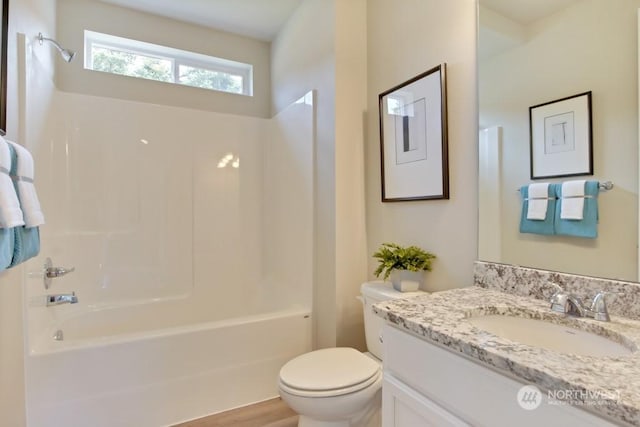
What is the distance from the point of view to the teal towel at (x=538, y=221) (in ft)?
3.66

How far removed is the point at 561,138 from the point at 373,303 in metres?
1.05

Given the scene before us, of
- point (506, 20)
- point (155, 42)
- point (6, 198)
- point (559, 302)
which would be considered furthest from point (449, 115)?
point (155, 42)

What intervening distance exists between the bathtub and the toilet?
51cm

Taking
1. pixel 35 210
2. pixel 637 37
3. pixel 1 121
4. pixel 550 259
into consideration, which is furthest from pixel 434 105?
pixel 1 121

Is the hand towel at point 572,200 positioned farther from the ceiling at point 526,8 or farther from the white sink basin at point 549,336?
the ceiling at point 526,8

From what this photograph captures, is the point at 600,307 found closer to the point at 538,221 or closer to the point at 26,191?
the point at 538,221

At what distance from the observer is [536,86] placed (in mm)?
1170

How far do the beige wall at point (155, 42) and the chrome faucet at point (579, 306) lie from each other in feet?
8.80

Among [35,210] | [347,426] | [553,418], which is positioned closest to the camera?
[553,418]

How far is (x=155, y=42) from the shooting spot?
264 cm

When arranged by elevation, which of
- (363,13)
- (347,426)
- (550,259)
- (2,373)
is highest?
(363,13)

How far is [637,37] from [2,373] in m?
2.66

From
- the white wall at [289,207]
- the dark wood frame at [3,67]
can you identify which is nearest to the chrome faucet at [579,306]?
the white wall at [289,207]

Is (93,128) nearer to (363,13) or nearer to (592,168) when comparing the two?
(363,13)
